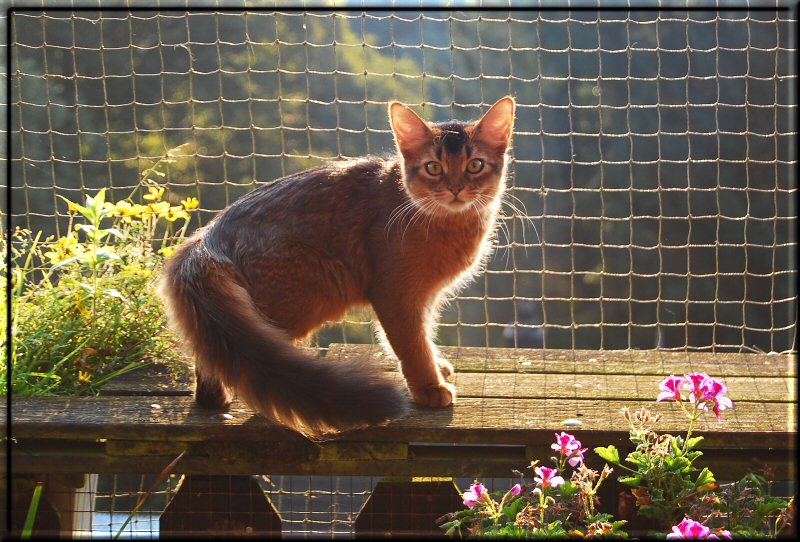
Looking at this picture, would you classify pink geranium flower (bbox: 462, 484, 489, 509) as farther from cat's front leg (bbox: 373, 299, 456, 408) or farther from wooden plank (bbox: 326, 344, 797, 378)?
wooden plank (bbox: 326, 344, 797, 378)

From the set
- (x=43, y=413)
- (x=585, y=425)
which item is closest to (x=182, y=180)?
(x=43, y=413)

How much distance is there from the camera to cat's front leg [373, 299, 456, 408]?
299cm

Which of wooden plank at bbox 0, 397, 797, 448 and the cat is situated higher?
the cat

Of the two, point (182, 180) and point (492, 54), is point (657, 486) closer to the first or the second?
point (182, 180)

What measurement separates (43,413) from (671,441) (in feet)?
6.61

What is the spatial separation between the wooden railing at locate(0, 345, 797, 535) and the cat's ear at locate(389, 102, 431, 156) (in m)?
0.92

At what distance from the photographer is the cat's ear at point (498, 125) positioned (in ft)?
10.4

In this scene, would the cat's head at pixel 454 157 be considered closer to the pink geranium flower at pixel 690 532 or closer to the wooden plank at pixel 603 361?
the wooden plank at pixel 603 361

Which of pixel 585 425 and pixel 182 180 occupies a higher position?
pixel 182 180

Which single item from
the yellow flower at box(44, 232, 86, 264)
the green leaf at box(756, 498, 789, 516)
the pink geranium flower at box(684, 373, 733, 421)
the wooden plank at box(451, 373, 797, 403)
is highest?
the yellow flower at box(44, 232, 86, 264)

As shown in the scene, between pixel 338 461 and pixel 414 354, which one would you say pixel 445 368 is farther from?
pixel 338 461

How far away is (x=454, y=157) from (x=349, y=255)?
510mm

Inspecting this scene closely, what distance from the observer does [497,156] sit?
10.6 feet

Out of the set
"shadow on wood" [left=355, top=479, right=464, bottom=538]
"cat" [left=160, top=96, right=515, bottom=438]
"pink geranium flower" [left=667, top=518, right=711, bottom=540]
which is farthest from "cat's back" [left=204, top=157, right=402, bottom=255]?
"pink geranium flower" [left=667, top=518, right=711, bottom=540]
